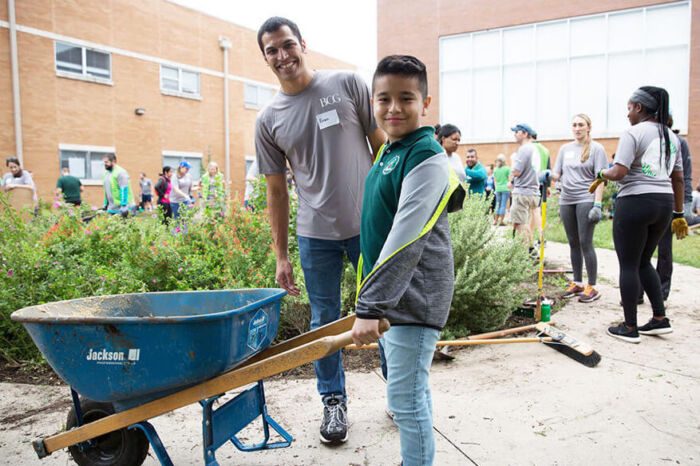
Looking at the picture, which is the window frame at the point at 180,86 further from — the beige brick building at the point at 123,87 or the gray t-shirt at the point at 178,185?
the gray t-shirt at the point at 178,185

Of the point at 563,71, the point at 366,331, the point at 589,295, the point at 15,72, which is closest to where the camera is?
the point at 366,331

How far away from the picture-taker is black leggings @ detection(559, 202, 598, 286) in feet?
17.2

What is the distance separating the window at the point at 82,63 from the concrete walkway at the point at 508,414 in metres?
18.1

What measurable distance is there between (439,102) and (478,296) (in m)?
17.4

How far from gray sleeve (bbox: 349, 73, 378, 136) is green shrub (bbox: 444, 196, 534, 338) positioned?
1.72m

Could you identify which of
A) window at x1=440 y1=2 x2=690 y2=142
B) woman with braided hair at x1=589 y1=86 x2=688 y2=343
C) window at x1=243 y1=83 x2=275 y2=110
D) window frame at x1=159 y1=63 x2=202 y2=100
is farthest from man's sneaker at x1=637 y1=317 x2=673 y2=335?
window at x1=243 y1=83 x2=275 y2=110

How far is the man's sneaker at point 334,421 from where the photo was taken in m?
2.56

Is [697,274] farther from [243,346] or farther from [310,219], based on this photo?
[243,346]

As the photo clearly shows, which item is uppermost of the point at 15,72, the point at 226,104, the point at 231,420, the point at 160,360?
the point at 226,104

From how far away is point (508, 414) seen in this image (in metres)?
2.85

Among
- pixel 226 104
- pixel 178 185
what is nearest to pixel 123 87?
pixel 226 104

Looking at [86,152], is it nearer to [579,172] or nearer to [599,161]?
[579,172]

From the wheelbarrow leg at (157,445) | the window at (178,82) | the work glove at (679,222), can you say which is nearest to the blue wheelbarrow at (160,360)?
the wheelbarrow leg at (157,445)

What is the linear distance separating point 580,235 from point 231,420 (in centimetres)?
442
